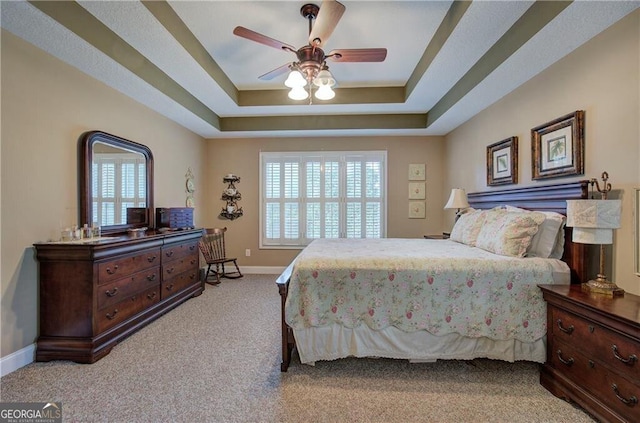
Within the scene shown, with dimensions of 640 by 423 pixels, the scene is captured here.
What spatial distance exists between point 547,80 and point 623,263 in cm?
164

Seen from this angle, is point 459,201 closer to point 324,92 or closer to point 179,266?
point 324,92

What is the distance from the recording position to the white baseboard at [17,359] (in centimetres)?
194

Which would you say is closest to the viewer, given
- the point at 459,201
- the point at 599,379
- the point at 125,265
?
the point at 599,379

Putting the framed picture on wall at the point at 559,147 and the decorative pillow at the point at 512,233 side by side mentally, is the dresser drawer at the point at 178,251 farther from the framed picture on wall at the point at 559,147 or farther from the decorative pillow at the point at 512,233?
the framed picture on wall at the point at 559,147

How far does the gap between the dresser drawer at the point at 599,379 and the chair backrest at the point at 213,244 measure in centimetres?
415

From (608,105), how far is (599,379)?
1.76 meters

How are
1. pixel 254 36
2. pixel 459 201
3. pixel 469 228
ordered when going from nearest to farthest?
1. pixel 254 36
2. pixel 469 228
3. pixel 459 201

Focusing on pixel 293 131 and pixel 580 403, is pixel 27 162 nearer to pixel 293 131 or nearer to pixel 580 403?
pixel 293 131

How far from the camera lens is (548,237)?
2.13 meters

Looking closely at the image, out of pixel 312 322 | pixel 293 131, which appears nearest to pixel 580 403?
pixel 312 322

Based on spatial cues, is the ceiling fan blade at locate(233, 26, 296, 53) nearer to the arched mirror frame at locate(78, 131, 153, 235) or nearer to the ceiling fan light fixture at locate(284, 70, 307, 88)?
the ceiling fan light fixture at locate(284, 70, 307, 88)

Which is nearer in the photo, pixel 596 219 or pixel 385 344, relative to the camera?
pixel 596 219

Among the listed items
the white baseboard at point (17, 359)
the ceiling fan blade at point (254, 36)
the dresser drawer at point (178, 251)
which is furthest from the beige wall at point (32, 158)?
the ceiling fan blade at point (254, 36)

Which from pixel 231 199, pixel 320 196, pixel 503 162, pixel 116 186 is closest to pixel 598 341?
pixel 503 162
